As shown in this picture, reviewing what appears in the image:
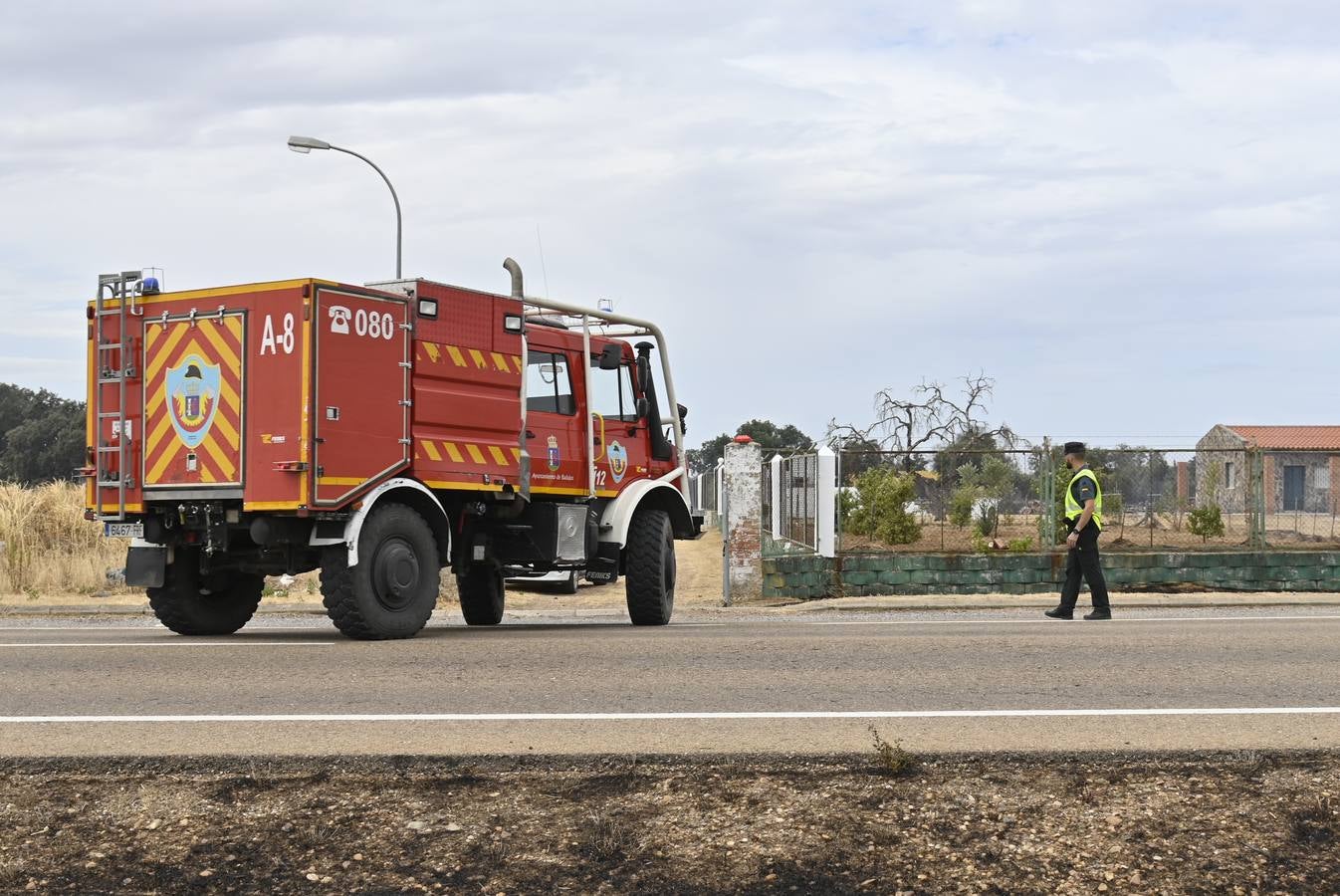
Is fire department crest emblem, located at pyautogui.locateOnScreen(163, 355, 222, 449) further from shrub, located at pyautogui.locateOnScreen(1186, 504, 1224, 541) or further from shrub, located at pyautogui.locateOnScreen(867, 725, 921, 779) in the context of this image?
shrub, located at pyautogui.locateOnScreen(1186, 504, 1224, 541)

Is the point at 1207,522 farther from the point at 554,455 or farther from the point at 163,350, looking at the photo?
the point at 163,350

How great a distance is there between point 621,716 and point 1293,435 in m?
49.3

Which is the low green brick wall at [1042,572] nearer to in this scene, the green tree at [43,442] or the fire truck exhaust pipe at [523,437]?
the fire truck exhaust pipe at [523,437]

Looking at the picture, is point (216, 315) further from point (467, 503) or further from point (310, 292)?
point (467, 503)

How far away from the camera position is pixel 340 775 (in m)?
6.08

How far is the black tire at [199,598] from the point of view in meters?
12.6

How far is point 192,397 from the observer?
11766mm

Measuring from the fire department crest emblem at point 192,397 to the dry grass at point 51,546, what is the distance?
10178 millimetres

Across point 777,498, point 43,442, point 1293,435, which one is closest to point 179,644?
A: point 777,498

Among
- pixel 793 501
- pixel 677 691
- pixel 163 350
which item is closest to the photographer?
pixel 677 691

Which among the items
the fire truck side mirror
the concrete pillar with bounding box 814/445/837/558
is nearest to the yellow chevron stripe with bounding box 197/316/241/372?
the fire truck side mirror

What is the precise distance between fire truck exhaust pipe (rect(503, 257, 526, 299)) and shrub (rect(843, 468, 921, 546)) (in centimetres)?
1102

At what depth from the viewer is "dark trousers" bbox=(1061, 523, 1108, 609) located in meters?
14.1

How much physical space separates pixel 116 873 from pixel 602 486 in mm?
9034
